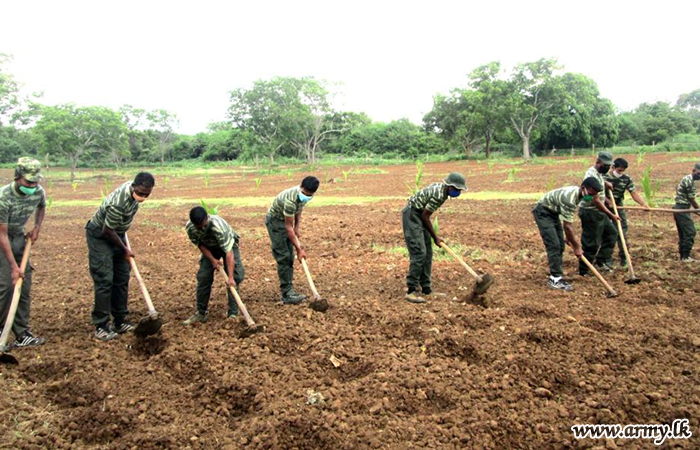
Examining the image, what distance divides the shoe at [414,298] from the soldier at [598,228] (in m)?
2.28

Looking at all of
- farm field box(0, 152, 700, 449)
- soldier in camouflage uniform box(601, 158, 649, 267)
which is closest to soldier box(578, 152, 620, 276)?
soldier in camouflage uniform box(601, 158, 649, 267)

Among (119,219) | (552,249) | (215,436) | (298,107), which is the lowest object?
(215,436)

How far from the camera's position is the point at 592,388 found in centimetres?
330

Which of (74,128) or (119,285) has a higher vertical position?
(74,128)

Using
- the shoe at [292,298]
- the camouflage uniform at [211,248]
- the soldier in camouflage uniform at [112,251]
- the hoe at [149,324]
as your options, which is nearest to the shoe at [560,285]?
the shoe at [292,298]

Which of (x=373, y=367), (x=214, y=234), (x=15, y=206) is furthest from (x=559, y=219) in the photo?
(x=15, y=206)

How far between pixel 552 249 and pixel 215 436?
430cm

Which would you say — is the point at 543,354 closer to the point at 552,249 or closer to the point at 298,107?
the point at 552,249

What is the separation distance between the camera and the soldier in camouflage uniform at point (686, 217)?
243 inches

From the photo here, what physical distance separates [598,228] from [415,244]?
2619 millimetres

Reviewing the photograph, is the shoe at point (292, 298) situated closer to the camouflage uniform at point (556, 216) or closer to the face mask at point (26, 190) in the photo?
the face mask at point (26, 190)

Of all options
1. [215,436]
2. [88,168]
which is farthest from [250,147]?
[215,436]

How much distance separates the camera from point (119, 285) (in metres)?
4.62

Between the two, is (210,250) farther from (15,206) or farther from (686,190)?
(686,190)
